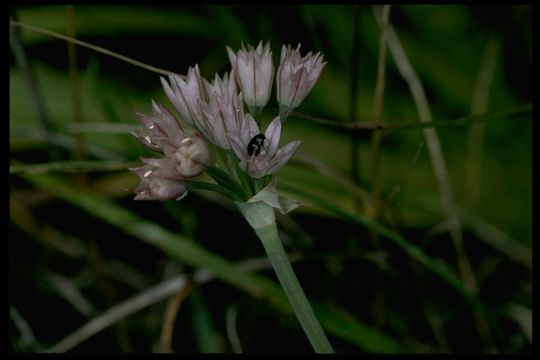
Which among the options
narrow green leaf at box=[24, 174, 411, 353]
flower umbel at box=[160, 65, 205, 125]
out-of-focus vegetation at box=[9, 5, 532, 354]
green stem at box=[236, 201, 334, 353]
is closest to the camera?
green stem at box=[236, 201, 334, 353]

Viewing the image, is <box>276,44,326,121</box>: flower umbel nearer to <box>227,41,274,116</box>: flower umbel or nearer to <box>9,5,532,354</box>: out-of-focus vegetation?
<box>227,41,274,116</box>: flower umbel

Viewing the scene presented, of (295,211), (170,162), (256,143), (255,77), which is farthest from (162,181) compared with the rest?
(295,211)

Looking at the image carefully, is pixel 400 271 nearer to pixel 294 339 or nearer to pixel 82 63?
pixel 294 339

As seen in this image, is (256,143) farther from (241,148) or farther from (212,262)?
(212,262)

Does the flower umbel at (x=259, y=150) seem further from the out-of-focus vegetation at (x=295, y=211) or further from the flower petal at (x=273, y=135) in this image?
the out-of-focus vegetation at (x=295, y=211)

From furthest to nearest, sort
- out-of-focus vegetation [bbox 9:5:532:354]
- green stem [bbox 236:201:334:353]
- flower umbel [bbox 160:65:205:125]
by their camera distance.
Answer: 1. out-of-focus vegetation [bbox 9:5:532:354]
2. flower umbel [bbox 160:65:205:125]
3. green stem [bbox 236:201:334:353]

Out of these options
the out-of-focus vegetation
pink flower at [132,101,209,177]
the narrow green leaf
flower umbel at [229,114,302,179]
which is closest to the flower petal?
flower umbel at [229,114,302,179]

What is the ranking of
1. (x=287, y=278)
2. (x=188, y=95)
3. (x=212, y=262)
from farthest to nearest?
(x=212, y=262) < (x=188, y=95) < (x=287, y=278)
